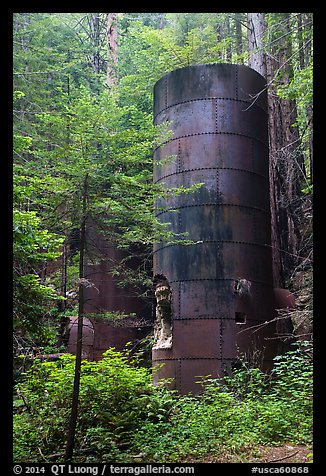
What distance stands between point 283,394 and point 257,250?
3209 mm

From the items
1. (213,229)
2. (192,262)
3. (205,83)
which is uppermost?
(205,83)

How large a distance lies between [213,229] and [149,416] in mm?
3790

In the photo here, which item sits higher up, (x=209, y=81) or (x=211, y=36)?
(x=211, y=36)

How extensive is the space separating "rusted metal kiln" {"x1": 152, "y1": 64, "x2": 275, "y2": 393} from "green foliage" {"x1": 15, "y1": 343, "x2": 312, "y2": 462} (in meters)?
0.94

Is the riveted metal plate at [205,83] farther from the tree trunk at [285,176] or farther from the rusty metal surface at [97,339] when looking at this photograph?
the rusty metal surface at [97,339]

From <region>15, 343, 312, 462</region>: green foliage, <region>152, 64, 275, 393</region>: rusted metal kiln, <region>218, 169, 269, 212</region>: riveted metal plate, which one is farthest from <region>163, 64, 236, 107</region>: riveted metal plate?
<region>15, 343, 312, 462</region>: green foliage

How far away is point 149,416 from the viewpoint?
28.1 ft

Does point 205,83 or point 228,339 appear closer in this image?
point 228,339

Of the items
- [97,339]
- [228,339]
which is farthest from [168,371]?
[97,339]

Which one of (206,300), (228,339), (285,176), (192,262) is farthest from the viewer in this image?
(285,176)

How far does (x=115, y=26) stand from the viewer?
65.7 ft

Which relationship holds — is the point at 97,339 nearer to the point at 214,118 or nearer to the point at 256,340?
the point at 256,340
